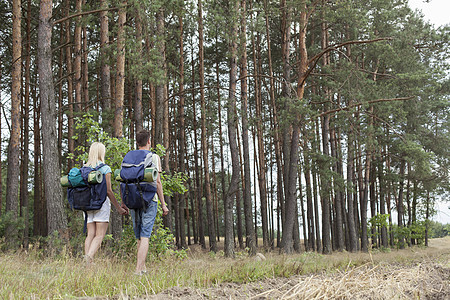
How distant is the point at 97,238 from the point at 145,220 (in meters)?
0.88

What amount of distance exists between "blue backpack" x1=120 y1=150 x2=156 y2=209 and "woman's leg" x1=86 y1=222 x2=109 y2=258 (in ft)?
2.39

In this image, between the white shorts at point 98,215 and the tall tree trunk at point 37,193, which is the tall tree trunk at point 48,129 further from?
the tall tree trunk at point 37,193

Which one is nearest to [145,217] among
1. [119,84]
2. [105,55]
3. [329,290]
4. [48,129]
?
[329,290]

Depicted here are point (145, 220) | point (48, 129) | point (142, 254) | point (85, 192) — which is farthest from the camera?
point (48, 129)

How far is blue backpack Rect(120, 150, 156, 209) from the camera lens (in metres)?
4.62

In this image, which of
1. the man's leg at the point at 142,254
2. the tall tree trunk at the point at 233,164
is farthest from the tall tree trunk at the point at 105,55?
the man's leg at the point at 142,254

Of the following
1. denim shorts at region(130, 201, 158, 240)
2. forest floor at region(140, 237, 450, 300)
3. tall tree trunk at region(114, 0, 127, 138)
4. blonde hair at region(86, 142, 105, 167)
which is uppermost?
tall tree trunk at region(114, 0, 127, 138)

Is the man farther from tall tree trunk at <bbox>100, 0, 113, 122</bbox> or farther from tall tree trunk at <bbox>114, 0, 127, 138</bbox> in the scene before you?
tall tree trunk at <bbox>100, 0, 113, 122</bbox>

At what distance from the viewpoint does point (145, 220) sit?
4.78m

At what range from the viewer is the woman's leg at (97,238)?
5045 millimetres

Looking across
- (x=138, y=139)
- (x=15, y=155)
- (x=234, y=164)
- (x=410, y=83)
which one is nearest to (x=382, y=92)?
(x=410, y=83)

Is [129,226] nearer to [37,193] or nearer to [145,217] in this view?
[145,217]

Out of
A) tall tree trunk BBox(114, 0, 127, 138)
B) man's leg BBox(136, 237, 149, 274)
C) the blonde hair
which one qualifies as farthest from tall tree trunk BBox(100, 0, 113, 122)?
man's leg BBox(136, 237, 149, 274)

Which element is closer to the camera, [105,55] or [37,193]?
[105,55]
